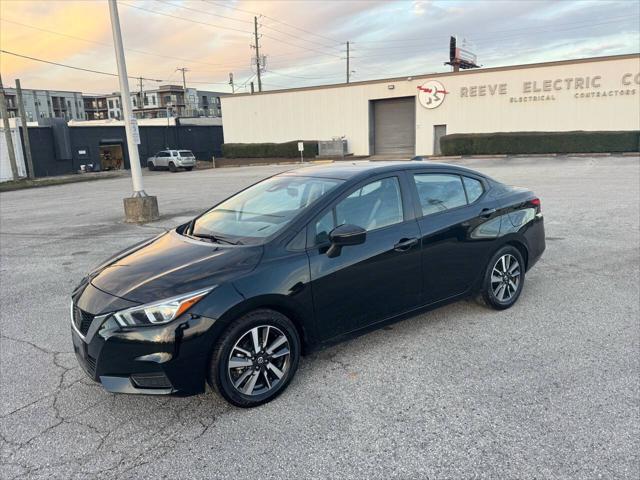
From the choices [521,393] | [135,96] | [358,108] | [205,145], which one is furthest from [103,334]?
[135,96]

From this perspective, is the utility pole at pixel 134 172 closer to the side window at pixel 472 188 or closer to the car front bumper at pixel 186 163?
the side window at pixel 472 188

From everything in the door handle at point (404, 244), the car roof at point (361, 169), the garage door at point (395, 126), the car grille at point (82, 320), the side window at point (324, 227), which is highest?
the garage door at point (395, 126)

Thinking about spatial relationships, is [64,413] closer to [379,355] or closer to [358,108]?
[379,355]

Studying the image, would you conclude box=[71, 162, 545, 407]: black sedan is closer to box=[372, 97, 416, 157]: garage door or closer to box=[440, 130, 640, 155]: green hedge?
box=[440, 130, 640, 155]: green hedge

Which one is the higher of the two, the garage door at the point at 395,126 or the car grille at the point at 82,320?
the garage door at the point at 395,126

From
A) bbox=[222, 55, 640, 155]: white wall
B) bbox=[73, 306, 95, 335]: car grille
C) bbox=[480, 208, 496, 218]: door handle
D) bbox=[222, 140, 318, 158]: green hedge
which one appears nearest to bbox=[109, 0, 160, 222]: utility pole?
bbox=[73, 306, 95, 335]: car grille

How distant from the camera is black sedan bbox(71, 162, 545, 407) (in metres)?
2.97

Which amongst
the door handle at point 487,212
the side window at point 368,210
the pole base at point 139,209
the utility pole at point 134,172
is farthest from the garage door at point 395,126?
the side window at point 368,210

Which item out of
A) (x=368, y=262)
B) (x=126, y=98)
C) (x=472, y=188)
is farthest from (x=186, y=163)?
(x=368, y=262)

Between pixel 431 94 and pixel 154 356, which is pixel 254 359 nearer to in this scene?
pixel 154 356

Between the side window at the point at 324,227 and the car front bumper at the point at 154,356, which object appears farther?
the side window at the point at 324,227

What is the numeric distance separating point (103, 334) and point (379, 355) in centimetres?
207

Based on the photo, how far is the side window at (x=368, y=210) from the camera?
11.9 ft

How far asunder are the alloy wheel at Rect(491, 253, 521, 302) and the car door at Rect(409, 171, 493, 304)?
28 centimetres
